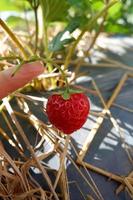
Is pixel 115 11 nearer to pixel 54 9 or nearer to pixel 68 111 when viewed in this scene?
pixel 54 9

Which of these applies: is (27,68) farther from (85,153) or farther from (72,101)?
(85,153)

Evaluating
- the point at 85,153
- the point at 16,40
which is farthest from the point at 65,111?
the point at 16,40

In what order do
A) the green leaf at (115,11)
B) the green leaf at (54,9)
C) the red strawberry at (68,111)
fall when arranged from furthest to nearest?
the green leaf at (115,11)
the green leaf at (54,9)
the red strawberry at (68,111)

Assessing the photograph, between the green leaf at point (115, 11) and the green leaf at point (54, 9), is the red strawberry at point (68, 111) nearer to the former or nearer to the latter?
the green leaf at point (54, 9)

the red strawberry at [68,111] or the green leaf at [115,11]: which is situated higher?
the green leaf at [115,11]

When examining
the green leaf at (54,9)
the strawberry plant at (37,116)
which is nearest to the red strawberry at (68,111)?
the strawberry plant at (37,116)

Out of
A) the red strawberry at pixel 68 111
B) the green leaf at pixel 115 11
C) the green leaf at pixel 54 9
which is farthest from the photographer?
the green leaf at pixel 115 11
